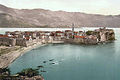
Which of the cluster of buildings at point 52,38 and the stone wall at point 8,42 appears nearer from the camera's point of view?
the stone wall at point 8,42

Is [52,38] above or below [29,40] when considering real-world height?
below

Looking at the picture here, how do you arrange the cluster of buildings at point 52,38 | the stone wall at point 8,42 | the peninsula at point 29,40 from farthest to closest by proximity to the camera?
1. the cluster of buildings at point 52,38
2. the stone wall at point 8,42
3. the peninsula at point 29,40

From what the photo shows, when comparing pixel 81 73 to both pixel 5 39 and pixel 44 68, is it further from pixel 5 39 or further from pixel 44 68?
pixel 5 39

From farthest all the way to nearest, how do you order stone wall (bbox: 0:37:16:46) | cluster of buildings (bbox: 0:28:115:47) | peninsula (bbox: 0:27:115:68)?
cluster of buildings (bbox: 0:28:115:47) < stone wall (bbox: 0:37:16:46) < peninsula (bbox: 0:27:115:68)

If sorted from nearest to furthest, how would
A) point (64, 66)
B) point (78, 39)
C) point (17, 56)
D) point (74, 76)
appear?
point (74, 76) < point (64, 66) < point (17, 56) < point (78, 39)

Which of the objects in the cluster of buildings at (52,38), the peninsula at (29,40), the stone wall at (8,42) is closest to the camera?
the peninsula at (29,40)

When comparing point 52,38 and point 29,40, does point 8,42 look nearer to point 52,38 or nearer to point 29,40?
point 29,40

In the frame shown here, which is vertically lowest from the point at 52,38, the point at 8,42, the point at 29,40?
the point at 52,38

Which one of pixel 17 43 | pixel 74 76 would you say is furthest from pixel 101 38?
pixel 74 76

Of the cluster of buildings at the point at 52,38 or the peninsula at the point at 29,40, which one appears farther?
the cluster of buildings at the point at 52,38

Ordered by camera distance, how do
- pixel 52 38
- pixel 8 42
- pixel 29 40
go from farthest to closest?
pixel 52 38, pixel 29 40, pixel 8 42

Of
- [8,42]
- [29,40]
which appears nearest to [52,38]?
[29,40]
